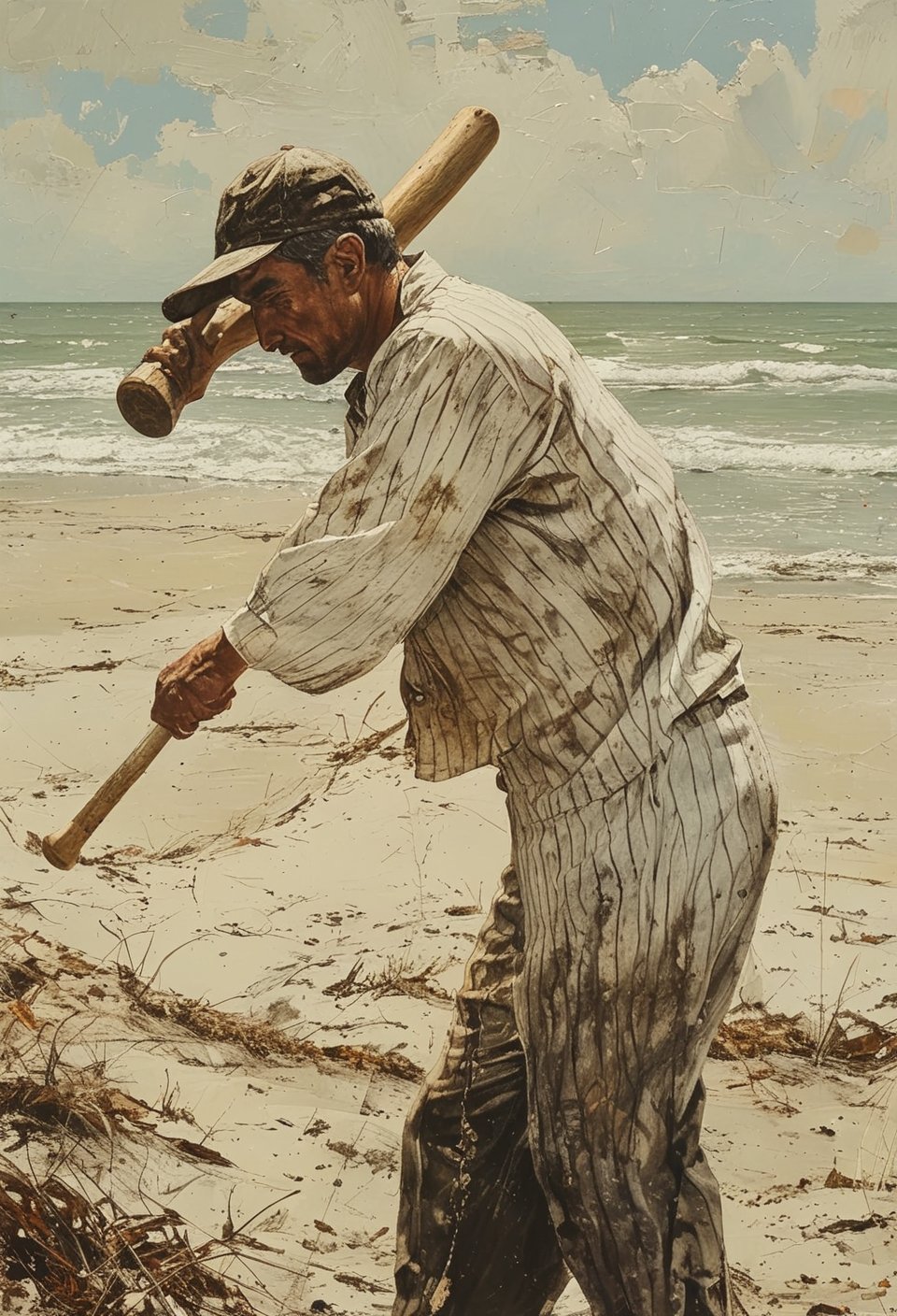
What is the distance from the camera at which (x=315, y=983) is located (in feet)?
11.3

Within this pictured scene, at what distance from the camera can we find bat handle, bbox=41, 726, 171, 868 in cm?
197

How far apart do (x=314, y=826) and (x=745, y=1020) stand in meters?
1.51

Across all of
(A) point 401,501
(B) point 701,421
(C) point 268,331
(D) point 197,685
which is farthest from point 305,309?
(B) point 701,421

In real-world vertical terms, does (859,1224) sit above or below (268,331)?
below

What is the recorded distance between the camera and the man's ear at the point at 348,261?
1.58 m

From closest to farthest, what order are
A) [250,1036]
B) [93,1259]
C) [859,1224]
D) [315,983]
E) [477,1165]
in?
[477,1165] → [93,1259] → [859,1224] → [250,1036] → [315,983]

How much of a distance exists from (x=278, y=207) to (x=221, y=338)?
61 centimetres

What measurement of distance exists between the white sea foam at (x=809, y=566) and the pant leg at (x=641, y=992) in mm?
7373

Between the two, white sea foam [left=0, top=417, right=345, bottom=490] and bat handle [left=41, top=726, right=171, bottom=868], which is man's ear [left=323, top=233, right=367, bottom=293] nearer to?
bat handle [left=41, top=726, right=171, bottom=868]

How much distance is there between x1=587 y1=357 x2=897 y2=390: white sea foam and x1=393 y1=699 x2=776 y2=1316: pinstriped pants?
17.5 metres

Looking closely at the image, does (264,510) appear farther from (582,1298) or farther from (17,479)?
(582,1298)

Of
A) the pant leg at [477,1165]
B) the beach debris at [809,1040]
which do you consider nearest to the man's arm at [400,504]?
the pant leg at [477,1165]

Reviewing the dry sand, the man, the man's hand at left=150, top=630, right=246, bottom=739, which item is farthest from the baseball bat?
the dry sand

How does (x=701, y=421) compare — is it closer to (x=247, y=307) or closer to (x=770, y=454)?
(x=770, y=454)
